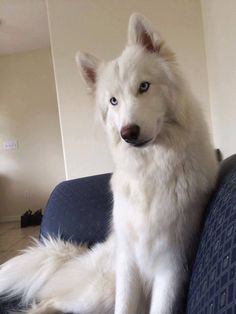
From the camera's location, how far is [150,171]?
3.12 feet

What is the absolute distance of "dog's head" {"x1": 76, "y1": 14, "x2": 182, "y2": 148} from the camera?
2.95 feet

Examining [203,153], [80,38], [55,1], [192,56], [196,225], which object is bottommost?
[196,225]

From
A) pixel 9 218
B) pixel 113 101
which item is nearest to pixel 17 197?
pixel 9 218

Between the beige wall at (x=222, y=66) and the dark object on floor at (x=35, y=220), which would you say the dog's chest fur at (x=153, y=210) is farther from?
the dark object on floor at (x=35, y=220)

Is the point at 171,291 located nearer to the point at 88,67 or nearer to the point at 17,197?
the point at 88,67

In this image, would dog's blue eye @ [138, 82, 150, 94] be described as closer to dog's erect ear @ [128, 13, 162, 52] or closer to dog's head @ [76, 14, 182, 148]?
dog's head @ [76, 14, 182, 148]

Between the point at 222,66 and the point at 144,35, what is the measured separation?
102cm

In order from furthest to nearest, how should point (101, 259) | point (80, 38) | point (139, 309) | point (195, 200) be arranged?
point (80, 38)
point (101, 259)
point (139, 309)
point (195, 200)

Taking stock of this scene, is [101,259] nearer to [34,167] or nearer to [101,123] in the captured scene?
[101,123]

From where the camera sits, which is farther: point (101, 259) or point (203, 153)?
point (101, 259)

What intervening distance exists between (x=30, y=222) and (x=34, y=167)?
3.37ft

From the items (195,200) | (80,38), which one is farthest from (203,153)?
(80,38)

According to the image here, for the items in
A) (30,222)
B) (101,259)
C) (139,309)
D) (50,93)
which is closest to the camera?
(139,309)

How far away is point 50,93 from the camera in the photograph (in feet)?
18.2
